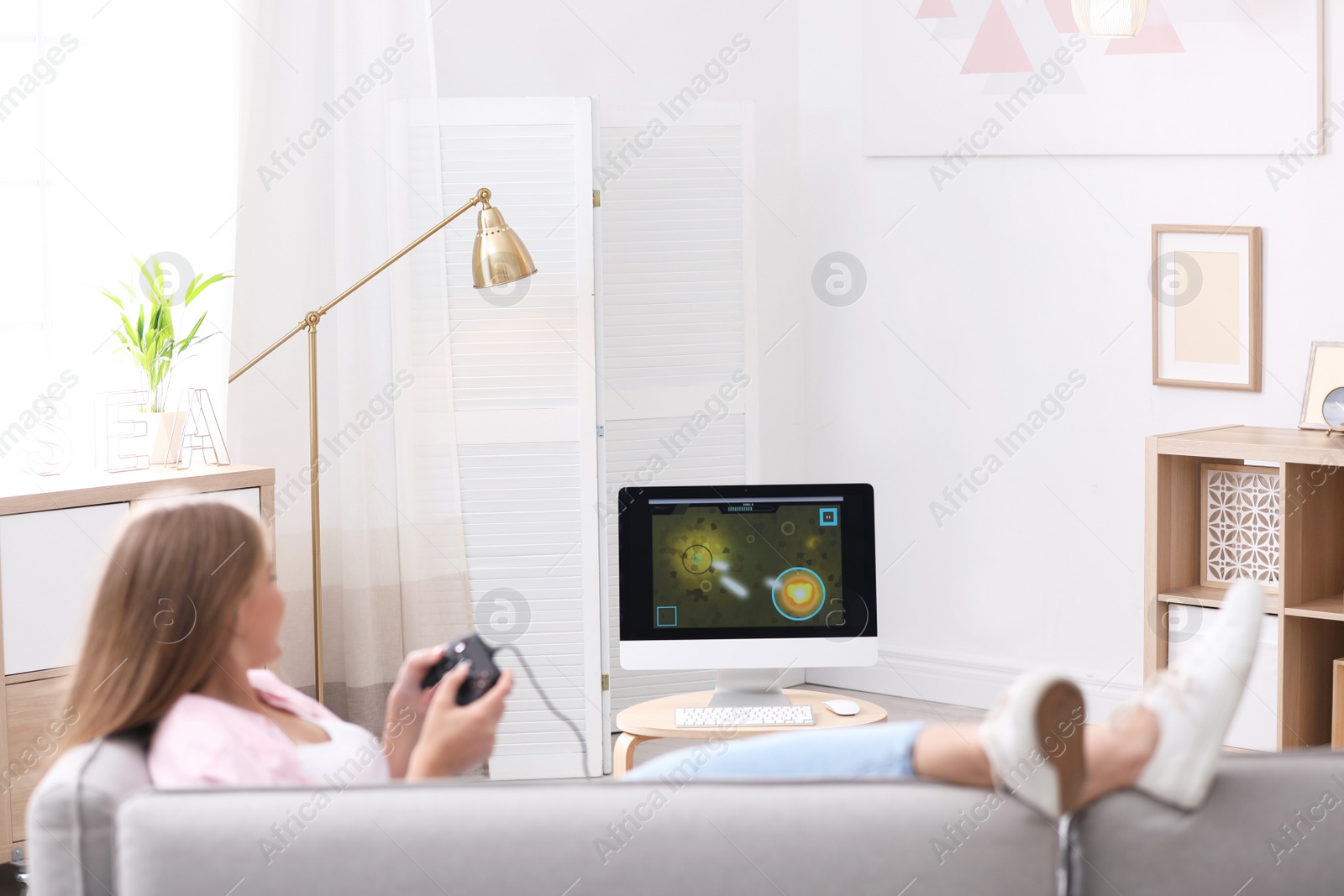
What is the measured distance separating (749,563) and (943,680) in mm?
2098

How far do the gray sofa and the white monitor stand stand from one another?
1.29 m

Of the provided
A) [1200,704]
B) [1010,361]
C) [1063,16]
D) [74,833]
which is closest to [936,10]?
[1063,16]

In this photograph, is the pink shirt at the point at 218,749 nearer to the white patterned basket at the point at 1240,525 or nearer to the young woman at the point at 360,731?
the young woman at the point at 360,731

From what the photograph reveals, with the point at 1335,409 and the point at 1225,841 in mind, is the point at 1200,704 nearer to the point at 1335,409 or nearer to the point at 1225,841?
the point at 1225,841

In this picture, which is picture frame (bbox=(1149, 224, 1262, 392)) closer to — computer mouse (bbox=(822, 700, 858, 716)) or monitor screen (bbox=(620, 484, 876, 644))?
monitor screen (bbox=(620, 484, 876, 644))

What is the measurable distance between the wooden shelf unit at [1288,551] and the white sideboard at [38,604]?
2.35 meters

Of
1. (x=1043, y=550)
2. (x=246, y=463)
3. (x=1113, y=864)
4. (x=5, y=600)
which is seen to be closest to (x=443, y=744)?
(x=1113, y=864)

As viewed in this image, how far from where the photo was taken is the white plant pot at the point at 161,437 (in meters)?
3.53

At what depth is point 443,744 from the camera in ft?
5.71

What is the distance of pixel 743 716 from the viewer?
2.69 meters

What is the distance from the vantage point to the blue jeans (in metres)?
1.55

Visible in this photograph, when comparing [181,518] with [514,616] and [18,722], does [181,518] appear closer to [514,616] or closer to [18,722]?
[18,722]

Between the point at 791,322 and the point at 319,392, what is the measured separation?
1637mm

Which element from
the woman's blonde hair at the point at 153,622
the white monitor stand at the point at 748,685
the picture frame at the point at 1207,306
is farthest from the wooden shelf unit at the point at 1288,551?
the woman's blonde hair at the point at 153,622
